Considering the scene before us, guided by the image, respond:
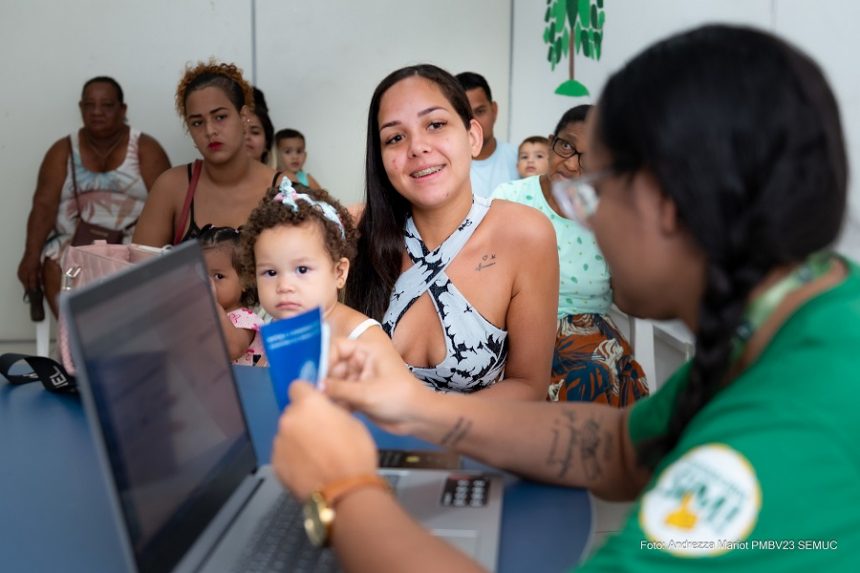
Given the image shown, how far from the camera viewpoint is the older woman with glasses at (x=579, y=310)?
8.80ft

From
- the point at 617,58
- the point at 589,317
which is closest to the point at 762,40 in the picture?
the point at 589,317

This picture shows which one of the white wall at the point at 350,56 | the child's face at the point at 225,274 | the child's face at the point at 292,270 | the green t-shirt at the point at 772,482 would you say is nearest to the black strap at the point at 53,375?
the child's face at the point at 292,270

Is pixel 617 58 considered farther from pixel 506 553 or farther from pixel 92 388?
pixel 92 388

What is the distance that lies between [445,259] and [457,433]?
0.96 m

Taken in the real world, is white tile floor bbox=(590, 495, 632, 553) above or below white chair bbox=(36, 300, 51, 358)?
above

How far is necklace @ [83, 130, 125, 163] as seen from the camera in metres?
4.83

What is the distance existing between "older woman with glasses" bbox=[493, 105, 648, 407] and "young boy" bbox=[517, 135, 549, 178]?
124 cm

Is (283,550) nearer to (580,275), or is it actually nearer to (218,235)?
(218,235)

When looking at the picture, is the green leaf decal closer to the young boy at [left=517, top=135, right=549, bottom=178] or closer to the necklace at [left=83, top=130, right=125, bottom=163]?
the young boy at [left=517, top=135, right=549, bottom=178]

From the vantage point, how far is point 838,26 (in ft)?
6.92

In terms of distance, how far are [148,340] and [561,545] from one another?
1.80 feet

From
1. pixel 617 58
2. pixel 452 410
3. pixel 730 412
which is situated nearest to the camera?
pixel 730 412

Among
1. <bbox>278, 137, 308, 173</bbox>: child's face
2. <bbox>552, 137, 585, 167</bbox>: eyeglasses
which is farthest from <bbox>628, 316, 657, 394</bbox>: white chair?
<bbox>278, 137, 308, 173</bbox>: child's face

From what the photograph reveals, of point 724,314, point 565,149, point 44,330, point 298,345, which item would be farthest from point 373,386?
point 44,330
